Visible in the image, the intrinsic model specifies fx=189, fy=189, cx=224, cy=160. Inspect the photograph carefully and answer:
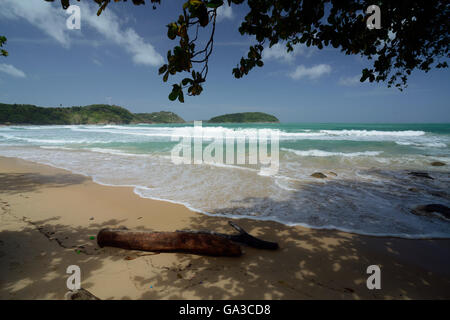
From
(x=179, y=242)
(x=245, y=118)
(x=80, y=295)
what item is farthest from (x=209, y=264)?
(x=245, y=118)

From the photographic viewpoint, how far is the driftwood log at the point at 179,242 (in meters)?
3.05

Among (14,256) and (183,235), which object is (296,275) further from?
(14,256)

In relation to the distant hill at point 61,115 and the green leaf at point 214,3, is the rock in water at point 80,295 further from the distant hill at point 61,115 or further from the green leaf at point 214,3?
the distant hill at point 61,115

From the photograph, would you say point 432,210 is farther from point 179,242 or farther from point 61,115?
point 61,115

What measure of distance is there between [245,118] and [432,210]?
446 feet

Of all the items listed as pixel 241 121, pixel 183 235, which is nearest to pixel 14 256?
pixel 183 235

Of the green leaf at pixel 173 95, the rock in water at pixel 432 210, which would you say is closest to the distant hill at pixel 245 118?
the rock in water at pixel 432 210

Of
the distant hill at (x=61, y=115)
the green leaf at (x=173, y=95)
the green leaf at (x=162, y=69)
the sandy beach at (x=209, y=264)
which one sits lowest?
the sandy beach at (x=209, y=264)

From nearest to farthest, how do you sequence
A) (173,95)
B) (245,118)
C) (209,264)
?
(173,95) → (209,264) → (245,118)

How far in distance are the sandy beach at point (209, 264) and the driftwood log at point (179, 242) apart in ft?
0.35

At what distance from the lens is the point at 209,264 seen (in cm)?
291

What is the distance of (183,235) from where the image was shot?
10.3ft

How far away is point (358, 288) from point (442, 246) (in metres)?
2.47

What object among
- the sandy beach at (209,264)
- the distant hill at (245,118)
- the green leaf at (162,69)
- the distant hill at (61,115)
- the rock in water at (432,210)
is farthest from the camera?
the distant hill at (245,118)
